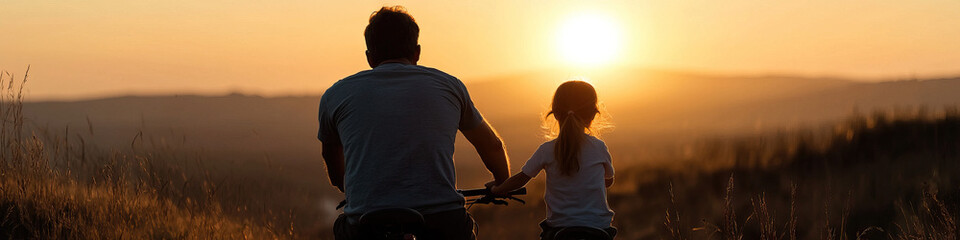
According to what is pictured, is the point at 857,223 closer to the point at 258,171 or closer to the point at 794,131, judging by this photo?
the point at 794,131

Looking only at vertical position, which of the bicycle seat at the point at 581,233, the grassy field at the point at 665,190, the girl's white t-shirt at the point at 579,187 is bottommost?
the grassy field at the point at 665,190

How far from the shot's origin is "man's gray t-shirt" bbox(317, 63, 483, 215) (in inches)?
141

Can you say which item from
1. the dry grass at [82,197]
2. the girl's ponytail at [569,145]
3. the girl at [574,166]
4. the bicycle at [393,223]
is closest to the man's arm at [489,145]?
the girl at [574,166]

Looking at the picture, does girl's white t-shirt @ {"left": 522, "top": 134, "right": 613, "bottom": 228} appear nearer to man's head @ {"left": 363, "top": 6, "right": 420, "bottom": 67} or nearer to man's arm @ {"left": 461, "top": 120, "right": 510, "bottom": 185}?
man's arm @ {"left": 461, "top": 120, "right": 510, "bottom": 185}

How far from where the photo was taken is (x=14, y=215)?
7254mm

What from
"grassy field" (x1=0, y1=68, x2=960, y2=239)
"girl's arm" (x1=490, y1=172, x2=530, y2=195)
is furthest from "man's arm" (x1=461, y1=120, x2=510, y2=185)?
"grassy field" (x1=0, y1=68, x2=960, y2=239)

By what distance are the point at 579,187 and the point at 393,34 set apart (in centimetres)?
140

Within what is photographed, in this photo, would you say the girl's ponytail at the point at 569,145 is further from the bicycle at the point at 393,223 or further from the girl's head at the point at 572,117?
the bicycle at the point at 393,223

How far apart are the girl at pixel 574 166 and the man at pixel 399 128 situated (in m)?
0.82

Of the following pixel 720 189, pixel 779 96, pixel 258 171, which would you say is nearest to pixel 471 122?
pixel 720 189

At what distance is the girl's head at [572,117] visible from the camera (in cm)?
461

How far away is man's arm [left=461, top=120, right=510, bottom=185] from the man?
8 cm

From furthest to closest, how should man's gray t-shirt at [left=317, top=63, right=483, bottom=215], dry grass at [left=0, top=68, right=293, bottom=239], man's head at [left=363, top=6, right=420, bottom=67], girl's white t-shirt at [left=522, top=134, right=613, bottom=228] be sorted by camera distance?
1. dry grass at [left=0, top=68, right=293, bottom=239]
2. girl's white t-shirt at [left=522, top=134, right=613, bottom=228]
3. man's head at [left=363, top=6, right=420, bottom=67]
4. man's gray t-shirt at [left=317, top=63, right=483, bottom=215]

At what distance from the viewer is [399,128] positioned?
3592mm
